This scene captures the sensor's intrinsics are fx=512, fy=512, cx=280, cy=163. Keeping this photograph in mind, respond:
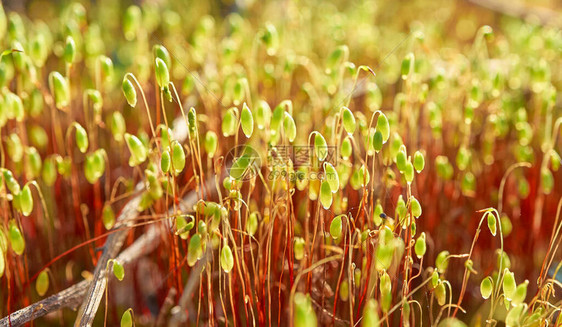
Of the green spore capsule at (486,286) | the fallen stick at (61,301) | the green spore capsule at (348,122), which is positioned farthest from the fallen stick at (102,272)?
the green spore capsule at (486,286)

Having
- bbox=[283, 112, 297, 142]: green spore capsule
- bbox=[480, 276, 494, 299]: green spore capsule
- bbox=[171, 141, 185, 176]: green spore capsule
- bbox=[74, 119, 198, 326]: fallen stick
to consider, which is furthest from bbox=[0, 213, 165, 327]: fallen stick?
bbox=[480, 276, 494, 299]: green spore capsule

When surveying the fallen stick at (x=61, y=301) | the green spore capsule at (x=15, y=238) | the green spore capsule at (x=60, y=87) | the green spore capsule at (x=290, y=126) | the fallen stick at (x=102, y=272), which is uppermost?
the green spore capsule at (x=60, y=87)

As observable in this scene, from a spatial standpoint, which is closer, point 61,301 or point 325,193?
point 325,193

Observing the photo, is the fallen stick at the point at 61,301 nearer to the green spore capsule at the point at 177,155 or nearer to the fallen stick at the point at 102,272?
the fallen stick at the point at 102,272

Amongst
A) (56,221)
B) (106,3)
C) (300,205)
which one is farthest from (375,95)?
(106,3)

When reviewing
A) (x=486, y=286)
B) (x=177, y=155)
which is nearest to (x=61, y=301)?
(x=177, y=155)

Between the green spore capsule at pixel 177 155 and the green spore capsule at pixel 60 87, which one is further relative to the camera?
the green spore capsule at pixel 60 87

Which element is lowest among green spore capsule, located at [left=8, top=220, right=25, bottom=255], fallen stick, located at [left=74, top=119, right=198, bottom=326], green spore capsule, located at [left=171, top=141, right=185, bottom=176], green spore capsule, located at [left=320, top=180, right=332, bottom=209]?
fallen stick, located at [left=74, top=119, right=198, bottom=326]

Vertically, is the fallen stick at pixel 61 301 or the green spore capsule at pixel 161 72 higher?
the green spore capsule at pixel 161 72

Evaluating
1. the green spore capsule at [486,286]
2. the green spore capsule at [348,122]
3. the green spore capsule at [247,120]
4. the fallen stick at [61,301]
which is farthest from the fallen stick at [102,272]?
the green spore capsule at [486,286]

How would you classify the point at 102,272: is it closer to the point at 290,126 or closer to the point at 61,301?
the point at 61,301

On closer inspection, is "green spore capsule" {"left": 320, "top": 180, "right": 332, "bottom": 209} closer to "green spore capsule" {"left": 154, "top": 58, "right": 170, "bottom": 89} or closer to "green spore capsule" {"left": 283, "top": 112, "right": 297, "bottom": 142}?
"green spore capsule" {"left": 283, "top": 112, "right": 297, "bottom": 142}
